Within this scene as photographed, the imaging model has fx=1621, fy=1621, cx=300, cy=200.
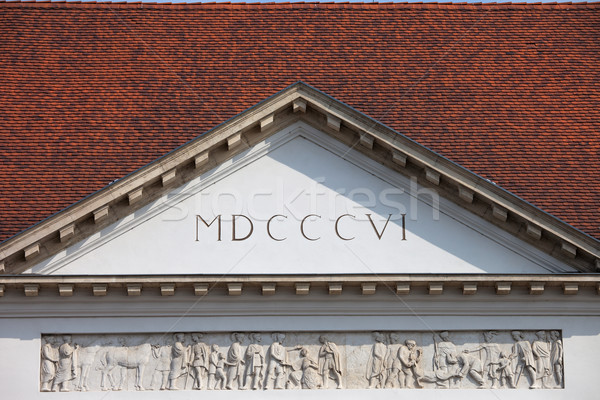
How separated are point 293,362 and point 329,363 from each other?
1.91 feet

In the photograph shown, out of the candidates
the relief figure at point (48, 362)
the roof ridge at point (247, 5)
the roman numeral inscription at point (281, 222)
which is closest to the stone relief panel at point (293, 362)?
the relief figure at point (48, 362)

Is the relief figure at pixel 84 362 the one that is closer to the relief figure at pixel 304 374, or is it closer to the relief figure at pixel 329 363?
the relief figure at pixel 304 374

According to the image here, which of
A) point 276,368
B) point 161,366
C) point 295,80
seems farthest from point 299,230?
point 295,80

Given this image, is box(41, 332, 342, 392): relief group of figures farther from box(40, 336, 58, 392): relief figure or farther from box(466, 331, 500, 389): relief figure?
box(466, 331, 500, 389): relief figure

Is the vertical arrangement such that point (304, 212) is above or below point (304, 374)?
above

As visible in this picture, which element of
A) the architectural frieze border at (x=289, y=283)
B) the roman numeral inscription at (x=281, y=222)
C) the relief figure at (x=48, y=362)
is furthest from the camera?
the roman numeral inscription at (x=281, y=222)

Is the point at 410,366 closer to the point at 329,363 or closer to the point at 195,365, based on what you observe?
the point at 329,363

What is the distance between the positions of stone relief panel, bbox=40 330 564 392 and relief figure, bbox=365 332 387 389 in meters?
0.02

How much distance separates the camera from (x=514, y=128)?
29.5m

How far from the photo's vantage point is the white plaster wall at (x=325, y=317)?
26.0m

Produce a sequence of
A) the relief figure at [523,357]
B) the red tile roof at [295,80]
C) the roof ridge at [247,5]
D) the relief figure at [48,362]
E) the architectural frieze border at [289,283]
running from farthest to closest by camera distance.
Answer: the roof ridge at [247,5]
the red tile roof at [295,80]
the relief figure at [523,357]
the relief figure at [48,362]
the architectural frieze border at [289,283]

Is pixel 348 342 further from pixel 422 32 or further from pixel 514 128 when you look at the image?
pixel 422 32

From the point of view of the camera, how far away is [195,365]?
85.5ft

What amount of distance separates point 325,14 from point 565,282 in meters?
9.66
